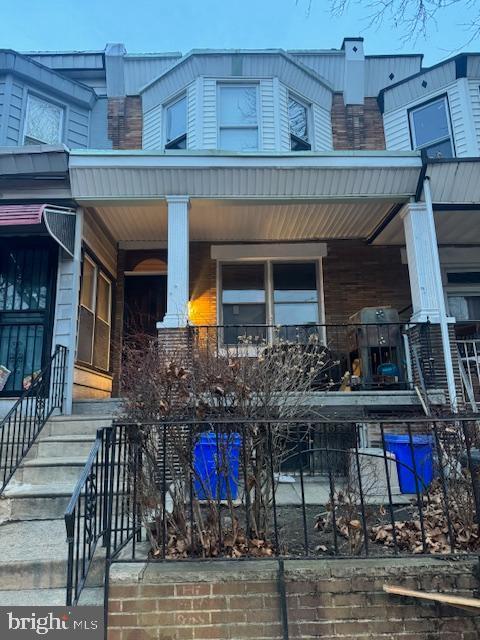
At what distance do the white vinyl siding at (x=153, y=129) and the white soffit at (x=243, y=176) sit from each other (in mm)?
2942

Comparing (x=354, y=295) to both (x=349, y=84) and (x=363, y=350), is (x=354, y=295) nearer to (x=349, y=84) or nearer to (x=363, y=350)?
(x=363, y=350)

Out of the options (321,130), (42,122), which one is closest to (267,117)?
(321,130)

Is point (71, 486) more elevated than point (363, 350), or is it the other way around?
point (363, 350)

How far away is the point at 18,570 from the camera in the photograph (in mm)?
3055

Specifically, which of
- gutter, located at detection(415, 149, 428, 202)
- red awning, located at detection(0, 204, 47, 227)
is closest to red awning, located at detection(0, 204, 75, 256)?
red awning, located at detection(0, 204, 47, 227)

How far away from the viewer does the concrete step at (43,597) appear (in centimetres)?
275

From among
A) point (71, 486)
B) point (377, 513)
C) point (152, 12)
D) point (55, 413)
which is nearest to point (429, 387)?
point (377, 513)

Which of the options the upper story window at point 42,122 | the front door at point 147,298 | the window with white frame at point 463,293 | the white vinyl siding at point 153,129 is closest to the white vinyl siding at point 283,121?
the white vinyl siding at point 153,129

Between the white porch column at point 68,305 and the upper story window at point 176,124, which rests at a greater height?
the upper story window at point 176,124

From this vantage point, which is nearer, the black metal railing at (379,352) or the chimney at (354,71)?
the black metal railing at (379,352)

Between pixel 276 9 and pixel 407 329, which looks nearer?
pixel 276 9

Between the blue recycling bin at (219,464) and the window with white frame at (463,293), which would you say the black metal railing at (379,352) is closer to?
the window with white frame at (463,293)

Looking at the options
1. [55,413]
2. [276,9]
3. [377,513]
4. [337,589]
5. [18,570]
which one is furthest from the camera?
[55,413]

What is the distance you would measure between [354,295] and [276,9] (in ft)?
17.4
